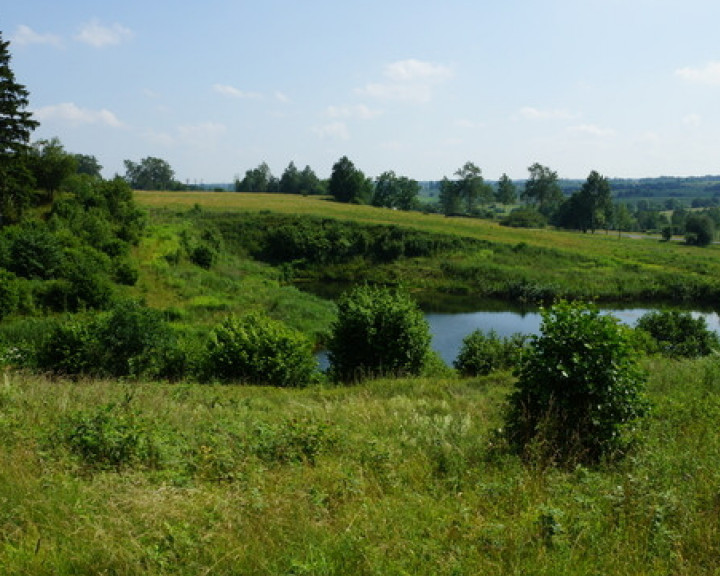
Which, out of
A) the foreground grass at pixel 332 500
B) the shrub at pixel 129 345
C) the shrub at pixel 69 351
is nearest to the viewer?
the foreground grass at pixel 332 500

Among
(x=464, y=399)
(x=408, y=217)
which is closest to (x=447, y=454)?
(x=464, y=399)

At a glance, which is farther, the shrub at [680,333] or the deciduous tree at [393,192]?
the deciduous tree at [393,192]

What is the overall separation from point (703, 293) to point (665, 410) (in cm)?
5268

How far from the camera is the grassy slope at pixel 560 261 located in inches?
2067

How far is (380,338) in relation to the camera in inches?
687

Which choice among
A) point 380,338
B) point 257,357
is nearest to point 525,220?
point 380,338

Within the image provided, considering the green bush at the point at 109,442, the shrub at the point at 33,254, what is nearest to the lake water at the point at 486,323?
the shrub at the point at 33,254

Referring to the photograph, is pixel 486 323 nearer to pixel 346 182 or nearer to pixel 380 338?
pixel 380 338

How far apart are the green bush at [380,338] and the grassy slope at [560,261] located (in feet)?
124

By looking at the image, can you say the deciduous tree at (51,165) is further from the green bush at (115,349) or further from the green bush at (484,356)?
the green bush at (484,356)

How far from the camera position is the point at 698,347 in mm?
21516

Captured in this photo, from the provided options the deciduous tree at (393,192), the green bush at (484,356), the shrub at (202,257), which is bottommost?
the green bush at (484,356)

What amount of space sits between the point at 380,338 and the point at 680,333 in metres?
14.5

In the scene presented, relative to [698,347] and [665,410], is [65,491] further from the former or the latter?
[698,347]
